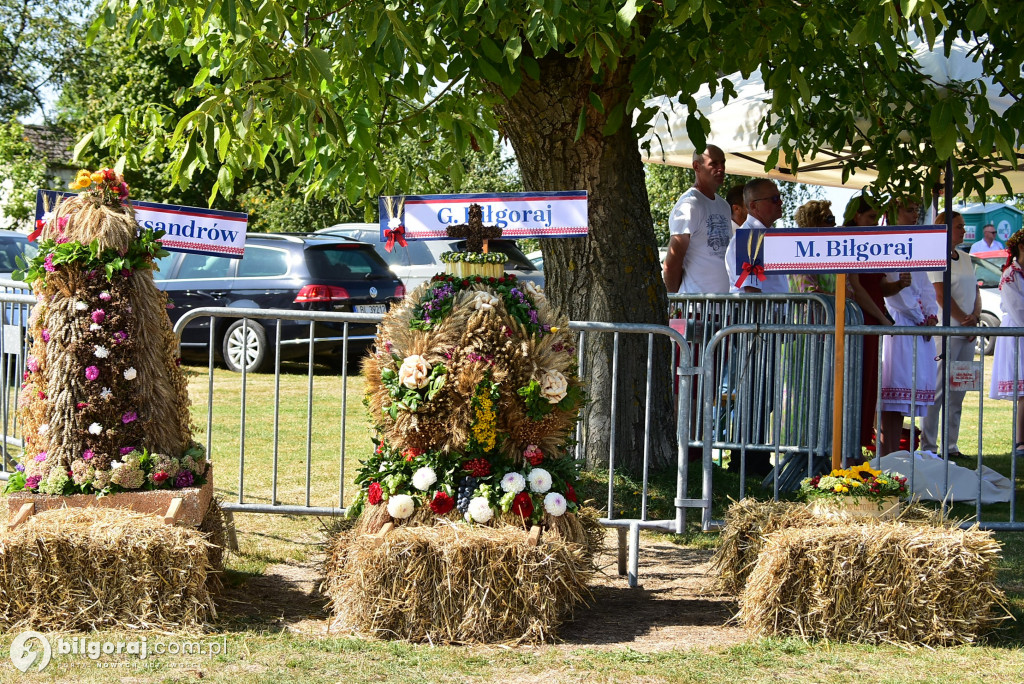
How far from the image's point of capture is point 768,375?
276 inches

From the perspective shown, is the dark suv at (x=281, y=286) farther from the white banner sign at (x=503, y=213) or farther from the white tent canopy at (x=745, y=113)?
the white banner sign at (x=503, y=213)

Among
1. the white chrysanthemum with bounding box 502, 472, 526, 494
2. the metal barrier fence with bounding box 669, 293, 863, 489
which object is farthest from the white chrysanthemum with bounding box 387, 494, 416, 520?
the metal barrier fence with bounding box 669, 293, 863, 489

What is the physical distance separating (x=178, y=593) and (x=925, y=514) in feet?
9.98

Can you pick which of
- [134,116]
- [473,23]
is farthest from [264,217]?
[473,23]

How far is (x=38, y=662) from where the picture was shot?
12.6ft

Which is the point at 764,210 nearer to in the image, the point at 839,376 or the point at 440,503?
the point at 839,376

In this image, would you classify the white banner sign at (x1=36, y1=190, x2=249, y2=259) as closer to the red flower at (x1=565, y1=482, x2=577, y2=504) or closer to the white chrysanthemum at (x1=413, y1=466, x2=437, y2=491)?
the white chrysanthemum at (x1=413, y1=466, x2=437, y2=491)

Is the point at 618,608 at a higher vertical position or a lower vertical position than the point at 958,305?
lower

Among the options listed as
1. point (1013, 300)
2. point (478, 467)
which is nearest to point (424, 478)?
point (478, 467)

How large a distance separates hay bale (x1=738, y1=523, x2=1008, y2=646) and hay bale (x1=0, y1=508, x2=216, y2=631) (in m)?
2.28

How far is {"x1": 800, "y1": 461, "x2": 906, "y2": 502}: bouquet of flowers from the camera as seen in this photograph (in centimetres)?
457

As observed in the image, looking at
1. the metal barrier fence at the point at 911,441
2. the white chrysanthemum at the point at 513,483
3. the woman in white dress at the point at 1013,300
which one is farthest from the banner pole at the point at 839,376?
the woman in white dress at the point at 1013,300

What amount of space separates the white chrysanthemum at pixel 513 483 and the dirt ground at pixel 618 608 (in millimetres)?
558

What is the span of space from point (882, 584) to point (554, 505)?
4.26ft
